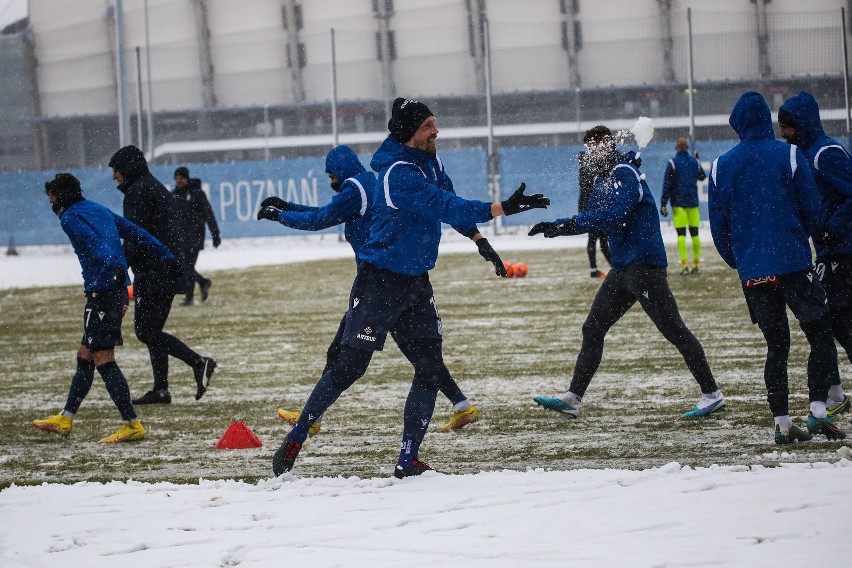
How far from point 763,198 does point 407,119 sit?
76.5 inches

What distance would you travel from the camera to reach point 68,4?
1880 inches

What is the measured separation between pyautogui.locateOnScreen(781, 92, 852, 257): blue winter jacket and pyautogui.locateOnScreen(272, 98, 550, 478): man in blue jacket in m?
2.08

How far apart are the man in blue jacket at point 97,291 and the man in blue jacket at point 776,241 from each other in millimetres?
3779

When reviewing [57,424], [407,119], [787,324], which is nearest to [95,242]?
[57,424]

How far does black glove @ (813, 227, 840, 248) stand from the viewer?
248 inches

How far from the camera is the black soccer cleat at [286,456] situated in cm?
565

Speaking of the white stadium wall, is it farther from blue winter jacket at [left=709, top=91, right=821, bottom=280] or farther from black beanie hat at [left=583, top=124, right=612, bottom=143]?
blue winter jacket at [left=709, top=91, right=821, bottom=280]

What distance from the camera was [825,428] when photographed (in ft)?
19.5

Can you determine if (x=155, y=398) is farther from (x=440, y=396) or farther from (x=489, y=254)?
(x=489, y=254)

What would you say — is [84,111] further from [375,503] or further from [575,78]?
[375,503]

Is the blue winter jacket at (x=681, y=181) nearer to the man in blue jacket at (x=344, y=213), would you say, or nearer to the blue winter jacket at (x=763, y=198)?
the man in blue jacket at (x=344, y=213)

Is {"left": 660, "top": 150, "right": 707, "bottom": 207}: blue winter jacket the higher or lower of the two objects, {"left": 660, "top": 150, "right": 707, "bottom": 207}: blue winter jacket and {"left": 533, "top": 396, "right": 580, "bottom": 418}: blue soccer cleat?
the higher

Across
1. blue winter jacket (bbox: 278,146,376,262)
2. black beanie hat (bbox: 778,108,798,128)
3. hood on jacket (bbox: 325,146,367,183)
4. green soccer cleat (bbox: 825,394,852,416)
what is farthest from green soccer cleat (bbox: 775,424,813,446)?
hood on jacket (bbox: 325,146,367,183)

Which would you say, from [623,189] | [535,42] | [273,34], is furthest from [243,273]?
[273,34]
